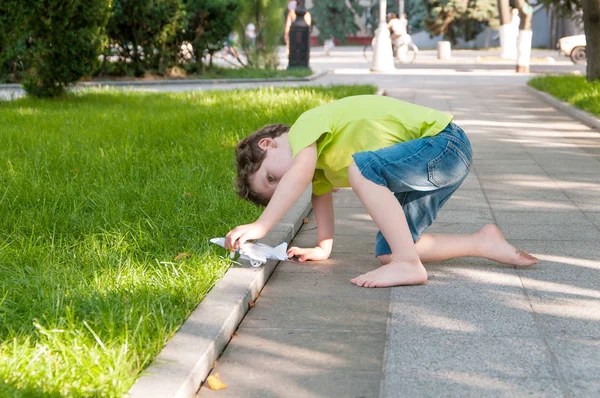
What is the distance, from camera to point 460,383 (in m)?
3.05

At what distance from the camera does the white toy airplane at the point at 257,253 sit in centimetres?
430

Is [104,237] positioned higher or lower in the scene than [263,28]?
lower

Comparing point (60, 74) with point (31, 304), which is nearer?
point (31, 304)

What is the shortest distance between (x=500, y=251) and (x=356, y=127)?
3.20ft

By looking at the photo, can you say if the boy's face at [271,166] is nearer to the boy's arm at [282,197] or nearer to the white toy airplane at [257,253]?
the boy's arm at [282,197]

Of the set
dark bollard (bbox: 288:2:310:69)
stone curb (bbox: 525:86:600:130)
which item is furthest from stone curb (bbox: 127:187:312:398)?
dark bollard (bbox: 288:2:310:69)

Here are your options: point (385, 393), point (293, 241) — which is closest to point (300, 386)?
point (385, 393)

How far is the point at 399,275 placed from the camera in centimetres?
420

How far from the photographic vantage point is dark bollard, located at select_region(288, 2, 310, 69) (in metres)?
24.6

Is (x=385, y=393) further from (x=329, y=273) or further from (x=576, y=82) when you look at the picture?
(x=576, y=82)

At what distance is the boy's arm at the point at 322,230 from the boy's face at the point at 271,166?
0.46 m

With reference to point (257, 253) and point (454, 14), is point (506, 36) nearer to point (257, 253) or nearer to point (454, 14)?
point (454, 14)

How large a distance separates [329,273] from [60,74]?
9.51 metres

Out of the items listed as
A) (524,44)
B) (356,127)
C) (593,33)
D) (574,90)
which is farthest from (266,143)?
(524,44)
